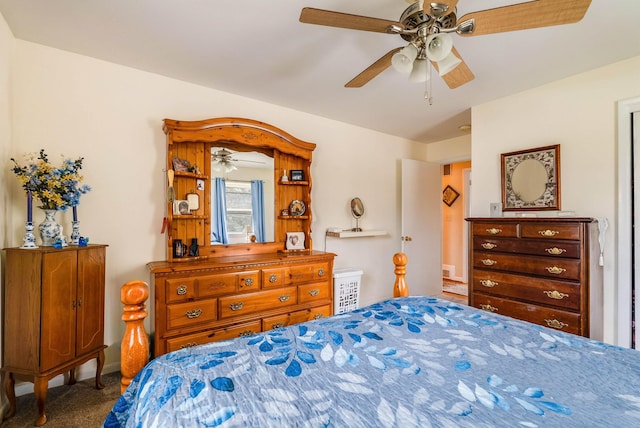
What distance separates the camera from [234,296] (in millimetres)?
2414

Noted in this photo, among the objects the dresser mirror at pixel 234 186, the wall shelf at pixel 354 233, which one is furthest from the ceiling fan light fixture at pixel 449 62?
the wall shelf at pixel 354 233

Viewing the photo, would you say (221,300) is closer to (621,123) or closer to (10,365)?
(10,365)

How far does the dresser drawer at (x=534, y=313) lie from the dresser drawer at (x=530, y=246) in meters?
0.41

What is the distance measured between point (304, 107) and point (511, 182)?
2.27 m

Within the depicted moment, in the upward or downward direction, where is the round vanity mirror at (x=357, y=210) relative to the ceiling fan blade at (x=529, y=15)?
downward

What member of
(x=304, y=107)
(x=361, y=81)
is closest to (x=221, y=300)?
(x=361, y=81)

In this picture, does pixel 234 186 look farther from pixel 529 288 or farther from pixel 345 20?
pixel 529 288

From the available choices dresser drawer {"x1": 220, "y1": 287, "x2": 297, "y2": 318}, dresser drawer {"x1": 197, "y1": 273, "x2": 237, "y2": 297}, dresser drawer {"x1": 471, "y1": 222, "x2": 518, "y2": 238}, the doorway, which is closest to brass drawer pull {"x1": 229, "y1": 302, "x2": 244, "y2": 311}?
dresser drawer {"x1": 220, "y1": 287, "x2": 297, "y2": 318}

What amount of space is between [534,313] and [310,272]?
1.85 meters

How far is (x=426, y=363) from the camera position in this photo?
1.02 metres

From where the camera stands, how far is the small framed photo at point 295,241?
10.5ft

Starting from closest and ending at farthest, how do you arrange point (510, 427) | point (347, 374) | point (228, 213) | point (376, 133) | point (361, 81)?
point (510, 427), point (347, 374), point (361, 81), point (228, 213), point (376, 133)

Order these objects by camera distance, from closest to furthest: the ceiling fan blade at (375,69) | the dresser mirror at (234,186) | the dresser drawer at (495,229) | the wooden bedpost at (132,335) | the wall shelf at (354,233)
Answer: the wooden bedpost at (132,335) < the ceiling fan blade at (375,69) < the dresser drawer at (495,229) < the dresser mirror at (234,186) < the wall shelf at (354,233)

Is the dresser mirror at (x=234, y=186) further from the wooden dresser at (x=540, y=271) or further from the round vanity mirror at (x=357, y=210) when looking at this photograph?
the wooden dresser at (x=540, y=271)
